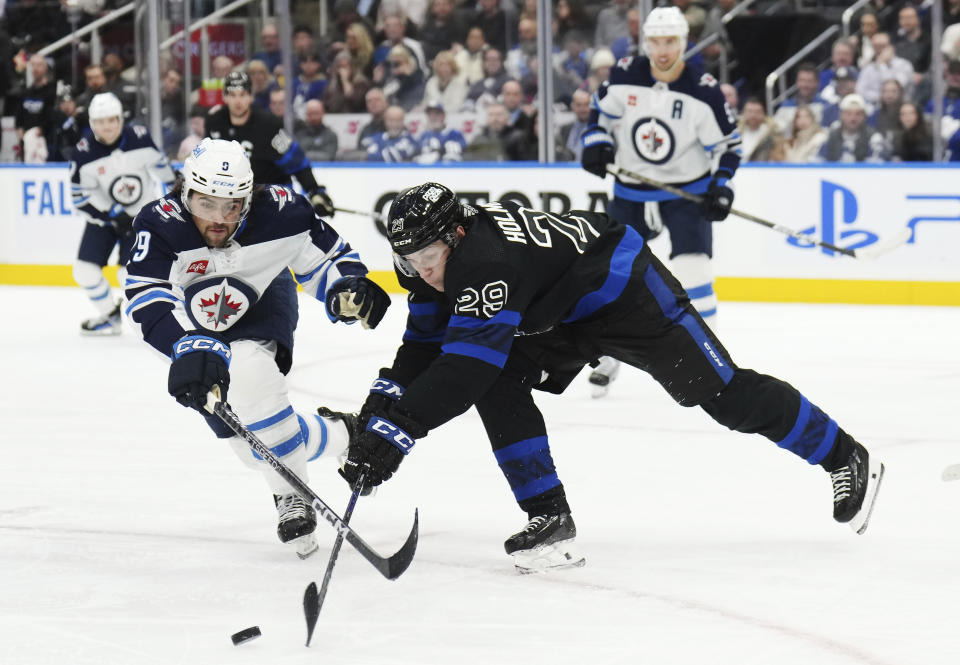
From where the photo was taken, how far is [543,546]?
3018mm

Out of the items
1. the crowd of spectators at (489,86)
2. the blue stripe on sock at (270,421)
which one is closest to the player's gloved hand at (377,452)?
the blue stripe on sock at (270,421)

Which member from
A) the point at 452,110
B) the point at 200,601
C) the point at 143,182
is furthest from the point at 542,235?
the point at 452,110

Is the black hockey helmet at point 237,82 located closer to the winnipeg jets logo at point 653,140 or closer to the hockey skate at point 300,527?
the winnipeg jets logo at point 653,140

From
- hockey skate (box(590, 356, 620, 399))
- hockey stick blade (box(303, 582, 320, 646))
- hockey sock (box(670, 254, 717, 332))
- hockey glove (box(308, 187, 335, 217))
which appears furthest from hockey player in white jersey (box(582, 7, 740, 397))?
hockey stick blade (box(303, 582, 320, 646))

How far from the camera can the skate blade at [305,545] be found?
317cm

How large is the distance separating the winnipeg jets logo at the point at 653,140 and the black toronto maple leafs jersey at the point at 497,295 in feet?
8.30

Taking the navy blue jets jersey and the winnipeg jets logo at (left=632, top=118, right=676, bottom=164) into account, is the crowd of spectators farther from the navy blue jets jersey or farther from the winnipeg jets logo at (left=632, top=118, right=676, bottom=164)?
the navy blue jets jersey

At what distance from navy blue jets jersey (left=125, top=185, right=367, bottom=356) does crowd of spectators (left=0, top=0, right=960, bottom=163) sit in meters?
4.88

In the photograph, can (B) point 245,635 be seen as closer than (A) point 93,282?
Yes

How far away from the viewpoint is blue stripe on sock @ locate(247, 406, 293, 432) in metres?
3.15

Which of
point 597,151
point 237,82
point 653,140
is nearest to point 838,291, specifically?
point 653,140

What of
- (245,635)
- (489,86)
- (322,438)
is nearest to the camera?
(245,635)

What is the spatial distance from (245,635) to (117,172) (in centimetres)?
480

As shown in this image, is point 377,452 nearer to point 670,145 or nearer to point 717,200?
point 717,200
